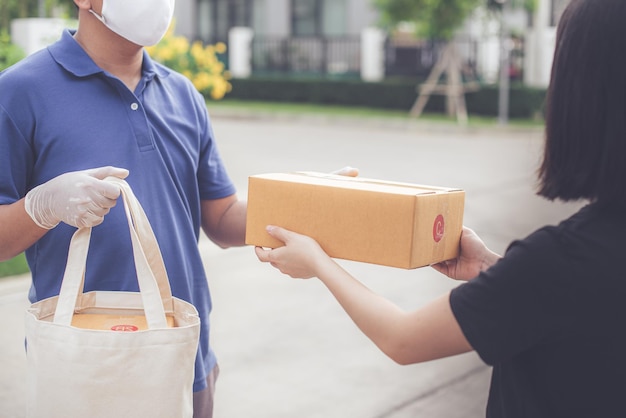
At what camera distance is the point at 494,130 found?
48.1 ft

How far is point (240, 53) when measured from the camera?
2184 cm

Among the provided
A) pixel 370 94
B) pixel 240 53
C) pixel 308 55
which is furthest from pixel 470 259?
pixel 240 53

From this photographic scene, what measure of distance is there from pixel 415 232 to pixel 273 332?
134 inches

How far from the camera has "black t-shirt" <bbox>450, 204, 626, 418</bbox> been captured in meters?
1.44

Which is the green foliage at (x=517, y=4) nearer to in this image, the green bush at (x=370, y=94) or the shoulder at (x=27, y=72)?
the green bush at (x=370, y=94)

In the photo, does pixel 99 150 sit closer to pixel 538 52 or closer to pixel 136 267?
pixel 136 267

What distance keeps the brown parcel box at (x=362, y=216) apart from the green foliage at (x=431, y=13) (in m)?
14.4

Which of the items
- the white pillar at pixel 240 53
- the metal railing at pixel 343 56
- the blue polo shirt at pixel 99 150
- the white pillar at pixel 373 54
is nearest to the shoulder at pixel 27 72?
the blue polo shirt at pixel 99 150

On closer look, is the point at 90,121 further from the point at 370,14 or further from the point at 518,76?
the point at 370,14

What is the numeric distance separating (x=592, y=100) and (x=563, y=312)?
0.35 metres

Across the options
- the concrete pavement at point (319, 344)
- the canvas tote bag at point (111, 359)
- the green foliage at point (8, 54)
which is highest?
the green foliage at point (8, 54)

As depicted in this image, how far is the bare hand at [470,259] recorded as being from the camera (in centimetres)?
193

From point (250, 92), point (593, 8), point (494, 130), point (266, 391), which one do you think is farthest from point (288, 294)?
point (250, 92)

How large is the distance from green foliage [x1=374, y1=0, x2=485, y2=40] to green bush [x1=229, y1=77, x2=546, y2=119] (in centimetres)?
149
